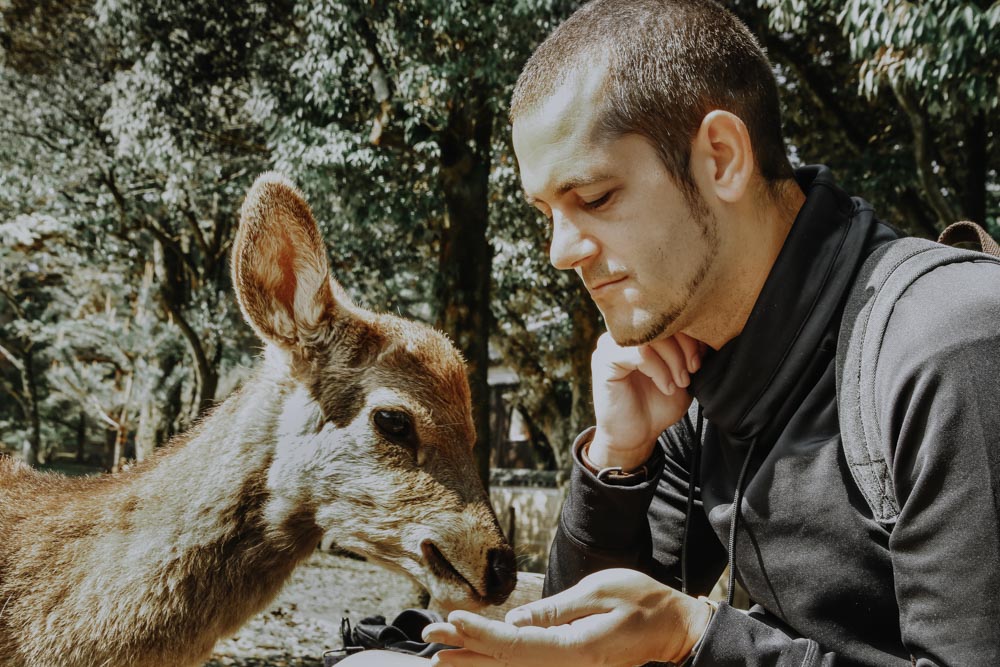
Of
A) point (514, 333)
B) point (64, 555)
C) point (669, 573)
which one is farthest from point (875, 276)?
point (514, 333)

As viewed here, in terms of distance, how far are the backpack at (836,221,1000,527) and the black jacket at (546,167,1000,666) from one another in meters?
0.04

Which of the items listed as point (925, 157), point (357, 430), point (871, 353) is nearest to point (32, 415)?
point (925, 157)

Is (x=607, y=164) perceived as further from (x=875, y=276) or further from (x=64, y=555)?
(x=64, y=555)

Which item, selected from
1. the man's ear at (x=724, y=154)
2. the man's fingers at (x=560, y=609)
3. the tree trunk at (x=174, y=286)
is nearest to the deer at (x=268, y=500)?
the man's fingers at (x=560, y=609)

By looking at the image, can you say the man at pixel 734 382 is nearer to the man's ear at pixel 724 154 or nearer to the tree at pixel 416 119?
the man's ear at pixel 724 154

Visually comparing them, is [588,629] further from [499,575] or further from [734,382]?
[499,575]

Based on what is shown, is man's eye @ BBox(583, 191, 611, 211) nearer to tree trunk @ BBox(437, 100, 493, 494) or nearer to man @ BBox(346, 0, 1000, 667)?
man @ BBox(346, 0, 1000, 667)

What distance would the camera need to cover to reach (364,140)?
380 inches

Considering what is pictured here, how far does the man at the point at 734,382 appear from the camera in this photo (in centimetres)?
158

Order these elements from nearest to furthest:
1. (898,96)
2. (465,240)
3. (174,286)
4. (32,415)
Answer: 1. (898,96)
2. (465,240)
3. (174,286)
4. (32,415)

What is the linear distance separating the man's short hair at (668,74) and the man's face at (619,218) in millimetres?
42

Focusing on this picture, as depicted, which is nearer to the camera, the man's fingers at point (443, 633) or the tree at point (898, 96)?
the man's fingers at point (443, 633)

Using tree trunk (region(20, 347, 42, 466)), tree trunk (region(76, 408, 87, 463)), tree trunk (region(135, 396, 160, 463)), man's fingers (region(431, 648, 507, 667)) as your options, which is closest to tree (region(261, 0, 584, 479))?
tree trunk (region(135, 396, 160, 463))

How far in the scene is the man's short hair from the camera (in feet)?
6.86
